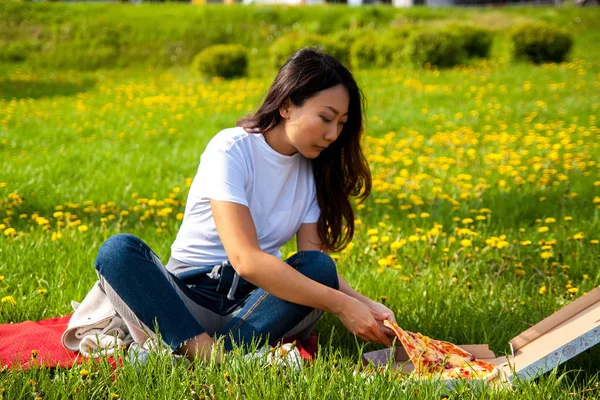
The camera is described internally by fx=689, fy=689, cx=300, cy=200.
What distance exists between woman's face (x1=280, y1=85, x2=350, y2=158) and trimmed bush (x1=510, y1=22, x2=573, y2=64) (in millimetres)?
11453

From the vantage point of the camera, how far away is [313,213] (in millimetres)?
2801

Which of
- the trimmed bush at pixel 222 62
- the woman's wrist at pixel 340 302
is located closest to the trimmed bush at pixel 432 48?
the trimmed bush at pixel 222 62

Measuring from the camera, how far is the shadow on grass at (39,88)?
38.1 feet

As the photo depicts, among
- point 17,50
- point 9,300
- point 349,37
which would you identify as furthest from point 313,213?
point 17,50

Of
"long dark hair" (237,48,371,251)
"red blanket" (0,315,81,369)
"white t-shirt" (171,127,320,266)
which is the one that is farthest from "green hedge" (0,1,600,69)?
"red blanket" (0,315,81,369)

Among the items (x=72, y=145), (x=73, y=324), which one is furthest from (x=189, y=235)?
(x=72, y=145)

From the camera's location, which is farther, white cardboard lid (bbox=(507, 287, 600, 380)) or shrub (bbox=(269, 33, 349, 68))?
shrub (bbox=(269, 33, 349, 68))

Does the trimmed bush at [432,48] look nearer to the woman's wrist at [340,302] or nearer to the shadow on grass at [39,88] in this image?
the shadow on grass at [39,88]

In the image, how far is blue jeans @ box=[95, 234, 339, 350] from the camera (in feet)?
7.60

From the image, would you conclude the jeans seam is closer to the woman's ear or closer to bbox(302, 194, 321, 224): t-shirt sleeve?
bbox(302, 194, 321, 224): t-shirt sleeve

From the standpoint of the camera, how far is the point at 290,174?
8.91 feet

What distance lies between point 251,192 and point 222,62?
34.7 ft

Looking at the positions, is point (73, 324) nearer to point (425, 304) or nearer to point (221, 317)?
point (221, 317)

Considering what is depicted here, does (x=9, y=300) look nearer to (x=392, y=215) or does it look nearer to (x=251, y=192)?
(x=251, y=192)
